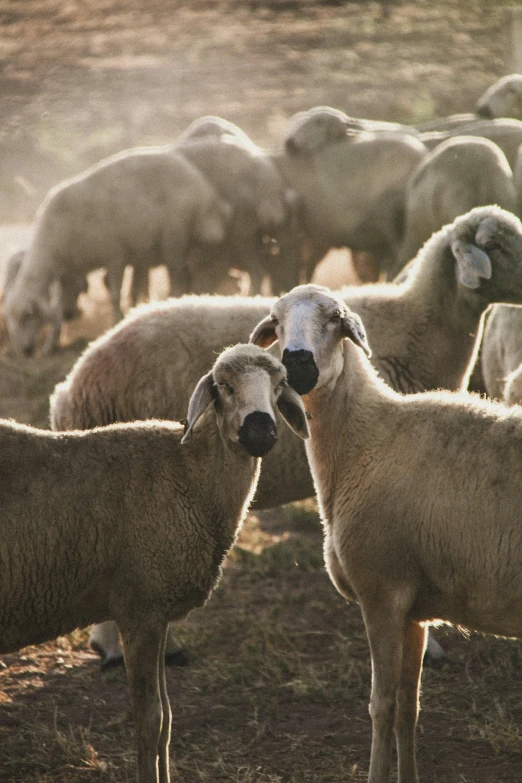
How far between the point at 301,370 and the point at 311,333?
0.15 metres

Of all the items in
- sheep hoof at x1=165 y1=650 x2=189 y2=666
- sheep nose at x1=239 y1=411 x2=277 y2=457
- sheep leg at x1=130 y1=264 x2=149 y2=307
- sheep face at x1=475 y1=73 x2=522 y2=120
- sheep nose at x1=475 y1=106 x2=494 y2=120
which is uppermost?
sheep nose at x1=239 y1=411 x2=277 y2=457

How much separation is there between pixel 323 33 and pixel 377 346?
18015mm

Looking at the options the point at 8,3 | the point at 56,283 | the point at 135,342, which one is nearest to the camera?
the point at 135,342

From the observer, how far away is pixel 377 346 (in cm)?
550

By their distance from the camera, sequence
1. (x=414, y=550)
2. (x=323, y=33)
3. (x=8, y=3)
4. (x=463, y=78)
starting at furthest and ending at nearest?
(x=323, y=33), (x=463, y=78), (x=8, y=3), (x=414, y=550)

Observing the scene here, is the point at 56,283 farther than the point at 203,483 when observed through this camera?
Yes

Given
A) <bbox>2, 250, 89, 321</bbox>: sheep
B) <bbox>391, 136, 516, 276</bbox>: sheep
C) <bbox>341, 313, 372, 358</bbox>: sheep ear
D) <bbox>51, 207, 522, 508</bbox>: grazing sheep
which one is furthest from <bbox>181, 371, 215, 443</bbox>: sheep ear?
<bbox>2, 250, 89, 321</bbox>: sheep

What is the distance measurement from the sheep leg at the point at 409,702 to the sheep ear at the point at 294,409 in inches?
31.9

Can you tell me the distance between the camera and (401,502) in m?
4.03

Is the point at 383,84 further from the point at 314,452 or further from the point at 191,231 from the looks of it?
the point at 314,452

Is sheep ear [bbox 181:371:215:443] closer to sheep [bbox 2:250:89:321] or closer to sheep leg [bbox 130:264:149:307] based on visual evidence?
sheep [bbox 2:250:89:321]

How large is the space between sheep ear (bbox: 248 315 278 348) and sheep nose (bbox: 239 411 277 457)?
620mm

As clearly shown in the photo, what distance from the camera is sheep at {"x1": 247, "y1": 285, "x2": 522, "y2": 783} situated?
389 centimetres

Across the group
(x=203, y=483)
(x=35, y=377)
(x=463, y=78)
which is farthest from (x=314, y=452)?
(x=463, y=78)
